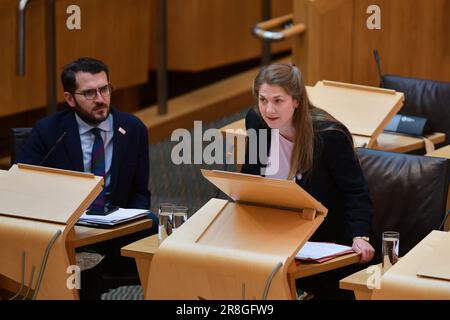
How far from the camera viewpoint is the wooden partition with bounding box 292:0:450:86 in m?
6.29

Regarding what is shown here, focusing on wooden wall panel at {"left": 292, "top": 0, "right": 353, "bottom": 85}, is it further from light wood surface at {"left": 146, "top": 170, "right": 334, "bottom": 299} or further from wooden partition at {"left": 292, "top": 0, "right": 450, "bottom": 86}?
light wood surface at {"left": 146, "top": 170, "right": 334, "bottom": 299}

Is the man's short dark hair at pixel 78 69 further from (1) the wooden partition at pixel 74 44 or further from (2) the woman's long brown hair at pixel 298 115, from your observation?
(1) the wooden partition at pixel 74 44

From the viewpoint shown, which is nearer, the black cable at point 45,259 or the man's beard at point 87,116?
the black cable at point 45,259

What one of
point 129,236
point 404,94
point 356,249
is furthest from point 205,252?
point 404,94

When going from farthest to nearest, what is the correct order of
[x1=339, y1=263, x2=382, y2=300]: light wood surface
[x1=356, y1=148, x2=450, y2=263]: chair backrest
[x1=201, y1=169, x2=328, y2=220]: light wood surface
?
[x1=356, y1=148, x2=450, y2=263]: chair backrest → [x1=201, y1=169, x2=328, y2=220]: light wood surface → [x1=339, y1=263, x2=382, y2=300]: light wood surface

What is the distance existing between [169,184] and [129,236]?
2310 millimetres

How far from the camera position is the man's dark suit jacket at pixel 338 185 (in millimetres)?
4043

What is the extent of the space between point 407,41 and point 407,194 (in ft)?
8.59

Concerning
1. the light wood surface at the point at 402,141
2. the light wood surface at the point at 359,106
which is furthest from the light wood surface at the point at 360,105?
the light wood surface at the point at 402,141

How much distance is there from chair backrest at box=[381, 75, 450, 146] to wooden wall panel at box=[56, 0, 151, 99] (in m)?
1.98

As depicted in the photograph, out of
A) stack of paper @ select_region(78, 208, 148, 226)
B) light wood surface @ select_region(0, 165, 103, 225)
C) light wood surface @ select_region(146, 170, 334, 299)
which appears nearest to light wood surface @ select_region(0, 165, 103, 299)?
light wood surface @ select_region(0, 165, 103, 225)

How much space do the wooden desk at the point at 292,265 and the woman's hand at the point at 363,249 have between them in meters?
0.02

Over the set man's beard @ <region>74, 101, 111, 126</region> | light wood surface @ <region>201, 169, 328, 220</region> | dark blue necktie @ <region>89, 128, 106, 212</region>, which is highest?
man's beard @ <region>74, 101, 111, 126</region>

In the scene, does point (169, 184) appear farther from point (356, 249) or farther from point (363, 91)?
point (356, 249)
